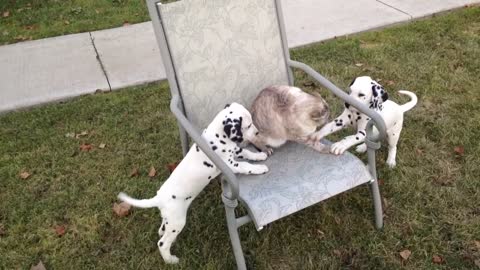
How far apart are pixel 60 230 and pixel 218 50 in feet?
5.35

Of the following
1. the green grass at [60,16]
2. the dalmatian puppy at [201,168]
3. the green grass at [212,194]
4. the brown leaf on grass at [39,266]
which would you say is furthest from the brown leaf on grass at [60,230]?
the green grass at [60,16]

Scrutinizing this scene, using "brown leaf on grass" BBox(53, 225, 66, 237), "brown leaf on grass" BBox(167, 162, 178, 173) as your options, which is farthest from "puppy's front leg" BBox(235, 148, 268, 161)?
→ "brown leaf on grass" BBox(53, 225, 66, 237)

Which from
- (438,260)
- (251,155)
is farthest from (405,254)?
(251,155)

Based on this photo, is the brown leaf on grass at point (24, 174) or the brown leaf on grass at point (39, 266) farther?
the brown leaf on grass at point (24, 174)

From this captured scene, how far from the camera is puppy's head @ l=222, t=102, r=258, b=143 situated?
242 cm

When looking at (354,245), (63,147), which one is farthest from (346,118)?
(63,147)

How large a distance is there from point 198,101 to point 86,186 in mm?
1258

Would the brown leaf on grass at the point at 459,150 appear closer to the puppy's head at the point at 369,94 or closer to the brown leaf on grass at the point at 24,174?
the puppy's head at the point at 369,94

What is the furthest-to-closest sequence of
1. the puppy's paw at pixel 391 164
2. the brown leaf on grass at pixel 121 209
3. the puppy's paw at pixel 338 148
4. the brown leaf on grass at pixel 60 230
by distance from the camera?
1. the puppy's paw at pixel 391 164
2. the brown leaf on grass at pixel 121 209
3. the brown leaf on grass at pixel 60 230
4. the puppy's paw at pixel 338 148

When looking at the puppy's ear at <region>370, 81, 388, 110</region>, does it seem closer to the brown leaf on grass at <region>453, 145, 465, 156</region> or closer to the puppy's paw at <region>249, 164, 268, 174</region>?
the puppy's paw at <region>249, 164, 268, 174</region>

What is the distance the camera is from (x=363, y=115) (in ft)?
9.78

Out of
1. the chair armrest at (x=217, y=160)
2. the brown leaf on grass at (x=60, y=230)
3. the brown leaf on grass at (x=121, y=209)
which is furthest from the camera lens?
the brown leaf on grass at (x=121, y=209)

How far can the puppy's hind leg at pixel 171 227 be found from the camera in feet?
8.40

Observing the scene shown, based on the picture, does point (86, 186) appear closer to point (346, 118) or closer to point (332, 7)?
point (346, 118)
